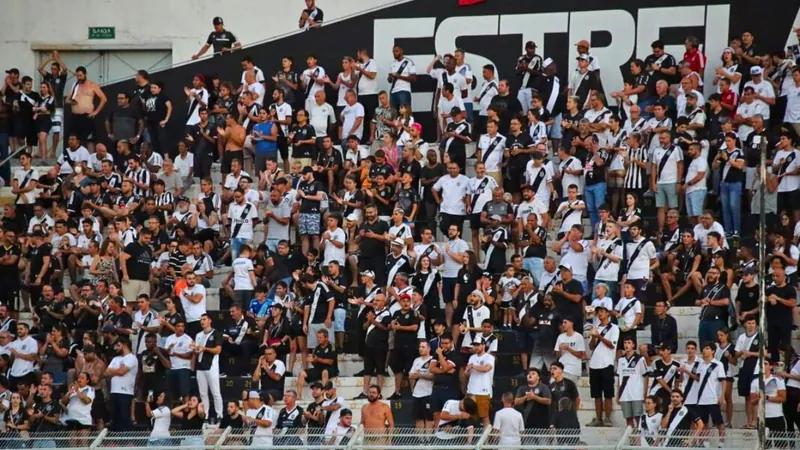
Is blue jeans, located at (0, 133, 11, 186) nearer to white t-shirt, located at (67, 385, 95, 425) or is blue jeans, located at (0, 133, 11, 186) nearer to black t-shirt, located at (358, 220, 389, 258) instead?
white t-shirt, located at (67, 385, 95, 425)

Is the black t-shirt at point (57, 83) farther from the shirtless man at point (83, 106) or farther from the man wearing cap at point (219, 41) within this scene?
the man wearing cap at point (219, 41)

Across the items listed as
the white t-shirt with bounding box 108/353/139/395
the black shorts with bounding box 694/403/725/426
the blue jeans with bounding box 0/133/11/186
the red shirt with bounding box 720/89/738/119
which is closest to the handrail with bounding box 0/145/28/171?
the blue jeans with bounding box 0/133/11/186

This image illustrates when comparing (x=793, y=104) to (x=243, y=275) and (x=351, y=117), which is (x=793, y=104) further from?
(x=243, y=275)

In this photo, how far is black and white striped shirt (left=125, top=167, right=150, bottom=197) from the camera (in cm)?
2697

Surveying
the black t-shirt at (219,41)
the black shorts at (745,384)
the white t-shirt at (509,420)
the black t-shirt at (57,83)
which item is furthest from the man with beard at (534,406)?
the black t-shirt at (57,83)

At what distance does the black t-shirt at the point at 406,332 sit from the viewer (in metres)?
22.2

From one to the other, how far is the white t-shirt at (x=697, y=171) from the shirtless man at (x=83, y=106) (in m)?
10.2

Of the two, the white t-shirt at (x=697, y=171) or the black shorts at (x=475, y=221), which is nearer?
the white t-shirt at (x=697, y=171)

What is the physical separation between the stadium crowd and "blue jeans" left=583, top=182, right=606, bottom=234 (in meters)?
0.04

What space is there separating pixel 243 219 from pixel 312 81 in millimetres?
3454

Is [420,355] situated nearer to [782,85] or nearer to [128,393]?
[128,393]

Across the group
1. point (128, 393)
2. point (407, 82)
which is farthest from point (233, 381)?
point (407, 82)

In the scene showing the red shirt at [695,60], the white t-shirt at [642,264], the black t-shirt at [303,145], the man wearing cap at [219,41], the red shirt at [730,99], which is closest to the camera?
the white t-shirt at [642,264]

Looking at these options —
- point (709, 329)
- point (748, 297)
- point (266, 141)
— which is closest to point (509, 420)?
point (709, 329)
